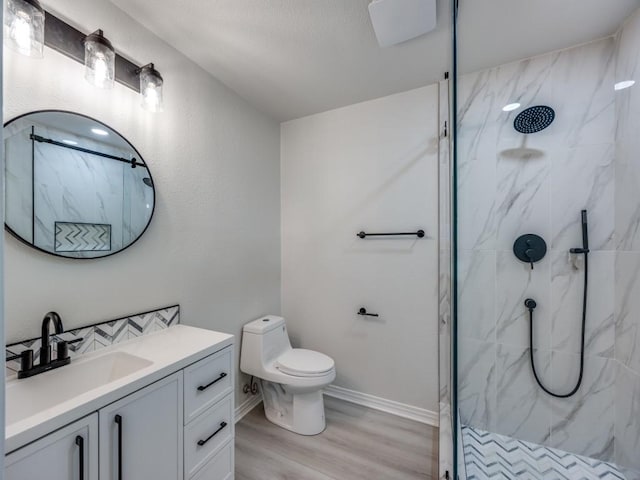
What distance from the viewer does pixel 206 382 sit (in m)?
1.28

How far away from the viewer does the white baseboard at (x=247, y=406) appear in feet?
6.72

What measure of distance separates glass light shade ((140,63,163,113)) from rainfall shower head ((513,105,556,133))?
201 centimetres

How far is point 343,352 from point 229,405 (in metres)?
1.14

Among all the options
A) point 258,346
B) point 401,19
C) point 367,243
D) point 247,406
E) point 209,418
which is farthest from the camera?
point 367,243

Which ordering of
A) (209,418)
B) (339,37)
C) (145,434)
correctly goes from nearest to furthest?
A: (145,434) < (209,418) < (339,37)

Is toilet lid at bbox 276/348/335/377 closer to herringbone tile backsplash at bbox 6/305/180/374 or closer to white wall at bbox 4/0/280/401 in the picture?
white wall at bbox 4/0/280/401

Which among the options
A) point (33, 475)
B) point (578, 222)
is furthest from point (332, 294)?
point (33, 475)

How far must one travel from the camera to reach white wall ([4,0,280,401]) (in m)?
1.13

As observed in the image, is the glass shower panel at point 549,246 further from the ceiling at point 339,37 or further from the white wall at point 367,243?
the white wall at point 367,243

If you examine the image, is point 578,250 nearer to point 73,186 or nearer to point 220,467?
point 220,467

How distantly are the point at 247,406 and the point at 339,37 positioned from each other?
8.19ft

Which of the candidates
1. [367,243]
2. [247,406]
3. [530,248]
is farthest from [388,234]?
[247,406]

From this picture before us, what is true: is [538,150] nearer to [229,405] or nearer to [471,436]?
[471,436]

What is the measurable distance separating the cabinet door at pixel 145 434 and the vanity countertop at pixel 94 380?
0.15 feet
